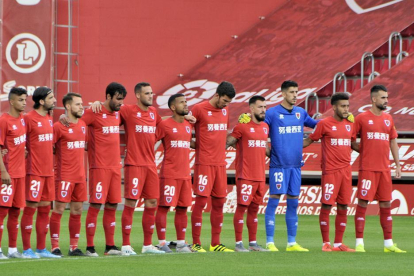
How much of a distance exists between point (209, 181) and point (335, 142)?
6.23ft

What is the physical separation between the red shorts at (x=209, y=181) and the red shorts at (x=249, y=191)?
10.0 inches

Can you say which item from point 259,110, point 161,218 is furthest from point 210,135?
point 161,218

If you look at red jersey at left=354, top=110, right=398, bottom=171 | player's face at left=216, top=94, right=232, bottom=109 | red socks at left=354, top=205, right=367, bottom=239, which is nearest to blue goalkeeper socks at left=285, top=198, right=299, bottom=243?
red socks at left=354, top=205, right=367, bottom=239

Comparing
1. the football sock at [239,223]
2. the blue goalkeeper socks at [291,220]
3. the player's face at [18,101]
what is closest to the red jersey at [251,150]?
the football sock at [239,223]

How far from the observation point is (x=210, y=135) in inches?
517

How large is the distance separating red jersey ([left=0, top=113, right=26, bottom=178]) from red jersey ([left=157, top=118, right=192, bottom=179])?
1.96 m

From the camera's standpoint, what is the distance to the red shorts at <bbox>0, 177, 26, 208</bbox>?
11.8 meters

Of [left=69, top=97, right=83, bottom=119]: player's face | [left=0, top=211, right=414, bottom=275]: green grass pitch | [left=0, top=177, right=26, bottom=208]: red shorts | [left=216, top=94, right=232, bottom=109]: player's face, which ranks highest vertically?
[left=216, top=94, right=232, bottom=109]: player's face

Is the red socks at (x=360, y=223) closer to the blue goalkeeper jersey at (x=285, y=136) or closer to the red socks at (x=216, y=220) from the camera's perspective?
the blue goalkeeper jersey at (x=285, y=136)

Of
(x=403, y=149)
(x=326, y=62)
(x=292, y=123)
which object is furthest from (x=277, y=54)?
(x=292, y=123)

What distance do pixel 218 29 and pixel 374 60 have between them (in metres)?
5.11

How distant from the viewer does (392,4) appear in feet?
93.4

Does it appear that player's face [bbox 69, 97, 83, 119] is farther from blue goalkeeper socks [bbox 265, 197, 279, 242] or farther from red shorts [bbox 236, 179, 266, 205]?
blue goalkeeper socks [bbox 265, 197, 279, 242]

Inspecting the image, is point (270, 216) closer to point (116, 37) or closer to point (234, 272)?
point (234, 272)
